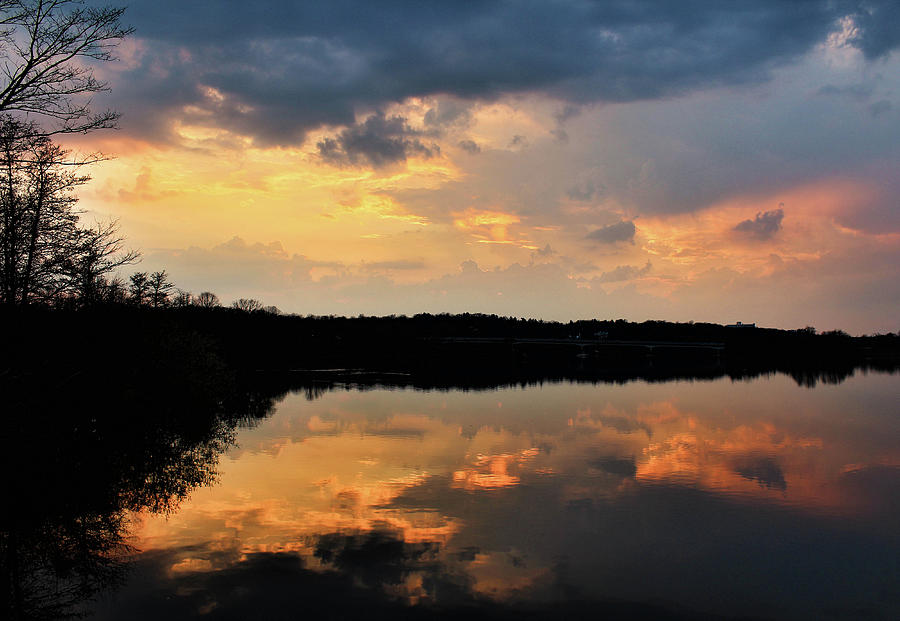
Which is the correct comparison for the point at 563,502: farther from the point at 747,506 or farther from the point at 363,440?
the point at 363,440

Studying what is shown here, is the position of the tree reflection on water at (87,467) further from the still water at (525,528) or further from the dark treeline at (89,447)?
the still water at (525,528)

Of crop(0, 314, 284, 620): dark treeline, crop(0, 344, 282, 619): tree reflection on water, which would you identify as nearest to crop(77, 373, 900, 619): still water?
crop(0, 344, 282, 619): tree reflection on water

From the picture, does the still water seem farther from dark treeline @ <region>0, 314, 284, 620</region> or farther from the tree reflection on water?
dark treeline @ <region>0, 314, 284, 620</region>

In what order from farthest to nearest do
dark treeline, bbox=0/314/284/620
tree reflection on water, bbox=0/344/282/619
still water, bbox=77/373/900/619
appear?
dark treeline, bbox=0/314/284/620 → tree reflection on water, bbox=0/344/282/619 → still water, bbox=77/373/900/619

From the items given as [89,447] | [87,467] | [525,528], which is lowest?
[525,528]

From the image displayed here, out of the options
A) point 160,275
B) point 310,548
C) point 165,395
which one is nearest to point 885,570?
point 310,548

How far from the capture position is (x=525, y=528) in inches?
899

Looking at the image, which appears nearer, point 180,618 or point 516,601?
point 180,618

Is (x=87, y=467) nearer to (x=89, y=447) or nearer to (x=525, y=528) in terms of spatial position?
(x=89, y=447)

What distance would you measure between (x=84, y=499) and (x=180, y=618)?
37.2ft

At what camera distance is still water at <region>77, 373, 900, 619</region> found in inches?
664

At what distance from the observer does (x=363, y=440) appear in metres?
43.6

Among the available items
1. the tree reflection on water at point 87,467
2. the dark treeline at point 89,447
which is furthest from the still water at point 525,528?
the dark treeline at point 89,447

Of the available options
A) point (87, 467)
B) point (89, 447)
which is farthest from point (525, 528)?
point (89, 447)
